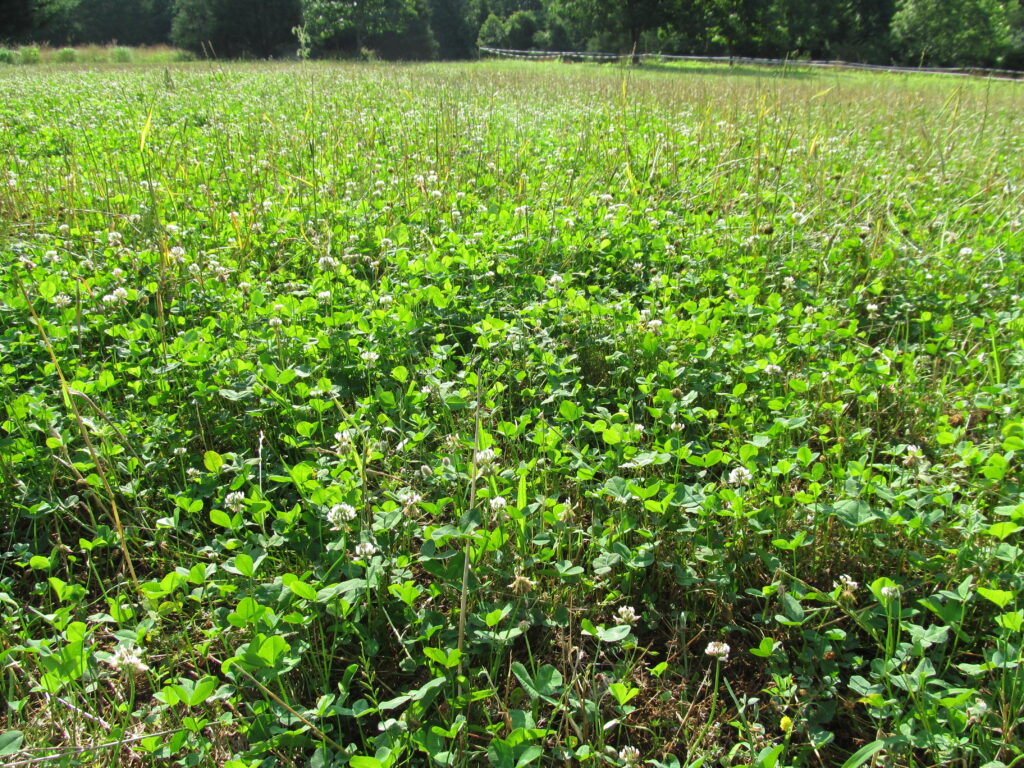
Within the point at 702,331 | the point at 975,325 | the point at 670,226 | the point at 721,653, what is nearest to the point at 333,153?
the point at 670,226

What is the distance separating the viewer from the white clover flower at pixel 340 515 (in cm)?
173

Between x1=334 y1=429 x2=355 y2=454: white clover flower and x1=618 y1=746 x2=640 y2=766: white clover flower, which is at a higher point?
x1=334 y1=429 x2=355 y2=454: white clover flower

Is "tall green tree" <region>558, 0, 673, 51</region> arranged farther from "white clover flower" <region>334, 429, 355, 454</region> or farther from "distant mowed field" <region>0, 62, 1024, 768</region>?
"white clover flower" <region>334, 429, 355, 454</region>

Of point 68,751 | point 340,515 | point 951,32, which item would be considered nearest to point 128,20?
point 951,32

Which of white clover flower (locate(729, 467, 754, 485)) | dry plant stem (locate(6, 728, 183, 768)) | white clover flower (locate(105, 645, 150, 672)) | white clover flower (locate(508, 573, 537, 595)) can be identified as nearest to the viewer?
dry plant stem (locate(6, 728, 183, 768))

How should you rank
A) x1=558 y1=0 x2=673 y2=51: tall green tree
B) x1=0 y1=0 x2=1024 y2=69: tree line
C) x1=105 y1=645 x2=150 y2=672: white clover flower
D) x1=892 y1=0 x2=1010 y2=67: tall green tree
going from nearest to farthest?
1. x1=105 y1=645 x2=150 y2=672: white clover flower
2. x1=558 y1=0 x2=673 y2=51: tall green tree
3. x1=0 y1=0 x2=1024 y2=69: tree line
4. x1=892 y1=0 x2=1010 y2=67: tall green tree

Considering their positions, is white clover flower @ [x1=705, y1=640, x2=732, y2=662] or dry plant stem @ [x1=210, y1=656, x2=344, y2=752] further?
white clover flower @ [x1=705, y1=640, x2=732, y2=662]

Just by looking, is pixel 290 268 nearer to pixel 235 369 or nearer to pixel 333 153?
pixel 235 369

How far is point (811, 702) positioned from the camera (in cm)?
146

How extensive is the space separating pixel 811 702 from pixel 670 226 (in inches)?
118

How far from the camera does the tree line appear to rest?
4038 cm

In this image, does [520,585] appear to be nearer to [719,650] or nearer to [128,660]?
[719,650]

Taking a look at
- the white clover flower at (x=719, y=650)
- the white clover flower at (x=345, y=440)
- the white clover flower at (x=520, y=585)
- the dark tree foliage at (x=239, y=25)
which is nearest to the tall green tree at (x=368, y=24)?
the dark tree foliage at (x=239, y=25)

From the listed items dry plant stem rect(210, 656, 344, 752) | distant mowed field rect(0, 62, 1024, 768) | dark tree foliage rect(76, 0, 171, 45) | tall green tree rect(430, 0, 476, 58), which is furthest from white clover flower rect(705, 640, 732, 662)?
dark tree foliage rect(76, 0, 171, 45)
